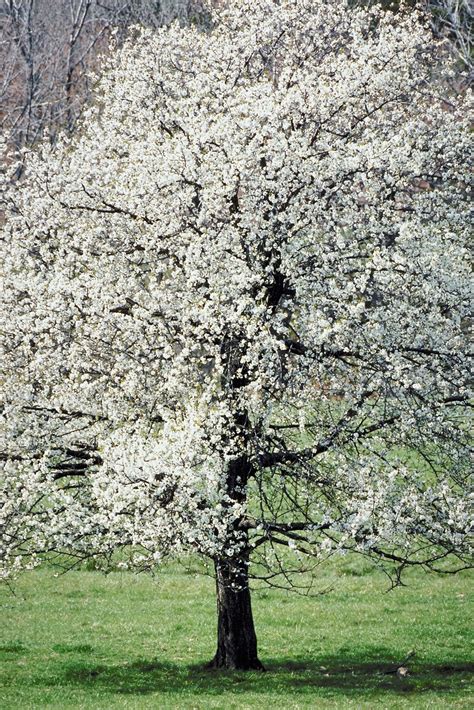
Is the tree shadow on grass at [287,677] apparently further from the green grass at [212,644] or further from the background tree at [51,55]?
the background tree at [51,55]

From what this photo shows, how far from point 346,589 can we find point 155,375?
10807 millimetres

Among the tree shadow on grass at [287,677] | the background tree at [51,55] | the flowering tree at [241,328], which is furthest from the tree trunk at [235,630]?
the background tree at [51,55]

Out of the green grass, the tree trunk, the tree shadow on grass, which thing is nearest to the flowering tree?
the tree trunk

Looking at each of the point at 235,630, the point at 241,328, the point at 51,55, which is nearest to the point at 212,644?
the point at 235,630

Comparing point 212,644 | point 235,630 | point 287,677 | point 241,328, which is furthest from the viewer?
point 212,644

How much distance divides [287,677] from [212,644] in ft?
10.4

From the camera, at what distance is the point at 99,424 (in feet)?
47.1

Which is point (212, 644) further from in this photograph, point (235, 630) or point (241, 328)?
point (241, 328)

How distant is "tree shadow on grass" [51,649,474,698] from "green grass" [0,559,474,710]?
0.02 meters

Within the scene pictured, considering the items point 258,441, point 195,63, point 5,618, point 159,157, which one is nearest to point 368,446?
point 258,441

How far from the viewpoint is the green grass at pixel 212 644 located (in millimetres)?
14742

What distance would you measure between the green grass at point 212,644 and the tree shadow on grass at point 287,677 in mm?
24

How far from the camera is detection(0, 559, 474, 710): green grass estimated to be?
14.7 m

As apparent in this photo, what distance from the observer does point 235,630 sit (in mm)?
15750
